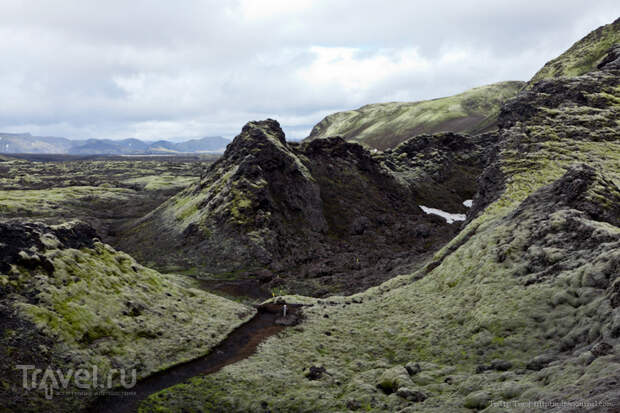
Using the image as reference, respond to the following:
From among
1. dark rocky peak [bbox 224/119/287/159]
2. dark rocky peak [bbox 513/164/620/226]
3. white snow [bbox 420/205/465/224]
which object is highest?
dark rocky peak [bbox 224/119/287/159]

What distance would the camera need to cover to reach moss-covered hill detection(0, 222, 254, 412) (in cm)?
2773

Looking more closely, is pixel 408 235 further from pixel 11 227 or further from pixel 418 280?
pixel 11 227

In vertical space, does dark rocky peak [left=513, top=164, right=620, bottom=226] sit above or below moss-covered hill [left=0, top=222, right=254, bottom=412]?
above

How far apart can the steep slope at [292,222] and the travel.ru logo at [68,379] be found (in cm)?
4415

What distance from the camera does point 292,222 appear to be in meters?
101

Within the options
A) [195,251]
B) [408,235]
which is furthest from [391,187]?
[195,251]

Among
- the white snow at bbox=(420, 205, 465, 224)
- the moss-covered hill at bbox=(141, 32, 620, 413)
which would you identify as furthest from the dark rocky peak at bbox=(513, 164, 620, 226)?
the white snow at bbox=(420, 205, 465, 224)

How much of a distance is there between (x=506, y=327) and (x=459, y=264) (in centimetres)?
1774

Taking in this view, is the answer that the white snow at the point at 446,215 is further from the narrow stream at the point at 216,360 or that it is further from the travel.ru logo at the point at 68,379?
the travel.ru logo at the point at 68,379

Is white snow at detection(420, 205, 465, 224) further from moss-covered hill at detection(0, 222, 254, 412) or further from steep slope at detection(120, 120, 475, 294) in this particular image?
moss-covered hill at detection(0, 222, 254, 412)

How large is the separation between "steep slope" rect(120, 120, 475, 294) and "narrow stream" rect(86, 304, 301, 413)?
22.1m

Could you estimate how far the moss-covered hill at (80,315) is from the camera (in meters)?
27.7

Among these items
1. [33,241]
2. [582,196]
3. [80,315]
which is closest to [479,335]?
[582,196]

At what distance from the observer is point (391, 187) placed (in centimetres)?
13475
